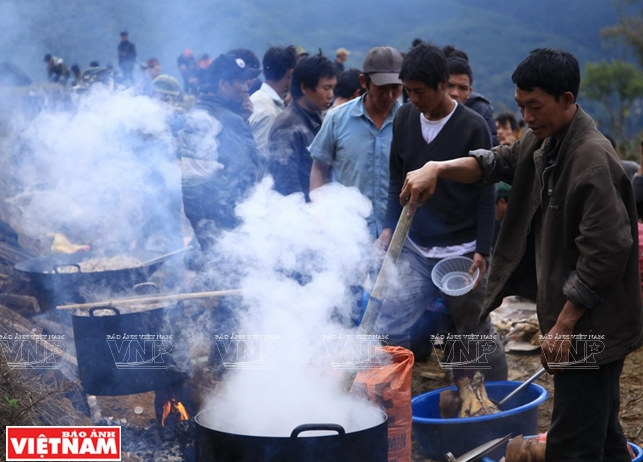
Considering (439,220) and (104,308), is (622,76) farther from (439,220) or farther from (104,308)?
(104,308)

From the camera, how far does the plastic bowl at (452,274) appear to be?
450 centimetres

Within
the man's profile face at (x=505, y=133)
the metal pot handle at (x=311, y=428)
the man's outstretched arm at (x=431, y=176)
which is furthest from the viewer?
the man's profile face at (x=505, y=133)

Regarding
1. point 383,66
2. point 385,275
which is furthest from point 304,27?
point 385,275

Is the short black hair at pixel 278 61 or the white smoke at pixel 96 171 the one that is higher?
the short black hair at pixel 278 61

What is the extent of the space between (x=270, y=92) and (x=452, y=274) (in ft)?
10.8

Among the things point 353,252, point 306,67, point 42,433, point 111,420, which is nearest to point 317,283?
point 353,252

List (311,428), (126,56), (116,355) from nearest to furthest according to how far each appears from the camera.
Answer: (311,428) < (116,355) < (126,56)

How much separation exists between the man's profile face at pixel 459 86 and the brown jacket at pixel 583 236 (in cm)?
274

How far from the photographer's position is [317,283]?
3795 millimetres

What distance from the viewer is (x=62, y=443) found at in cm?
338

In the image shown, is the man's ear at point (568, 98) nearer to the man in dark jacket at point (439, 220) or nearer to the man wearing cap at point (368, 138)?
the man in dark jacket at point (439, 220)

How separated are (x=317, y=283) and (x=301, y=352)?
0.40m

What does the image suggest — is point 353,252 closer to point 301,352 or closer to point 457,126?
point 301,352

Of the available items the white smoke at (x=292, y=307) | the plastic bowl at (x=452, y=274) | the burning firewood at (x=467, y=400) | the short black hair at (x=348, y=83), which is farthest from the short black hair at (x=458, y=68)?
the burning firewood at (x=467, y=400)
